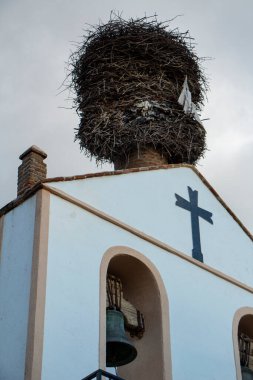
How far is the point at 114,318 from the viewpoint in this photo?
29.9 ft

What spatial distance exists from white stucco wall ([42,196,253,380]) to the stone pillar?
1684mm

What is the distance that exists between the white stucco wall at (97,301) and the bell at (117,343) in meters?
0.41

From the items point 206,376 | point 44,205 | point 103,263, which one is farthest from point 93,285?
point 206,376

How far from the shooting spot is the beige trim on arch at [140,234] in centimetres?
917

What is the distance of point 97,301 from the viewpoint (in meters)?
8.74

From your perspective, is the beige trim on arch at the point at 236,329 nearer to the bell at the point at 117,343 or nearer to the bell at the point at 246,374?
the bell at the point at 246,374

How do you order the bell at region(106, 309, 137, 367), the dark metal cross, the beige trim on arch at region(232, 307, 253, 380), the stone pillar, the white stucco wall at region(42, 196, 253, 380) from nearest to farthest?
the white stucco wall at region(42, 196, 253, 380) → the bell at region(106, 309, 137, 367) → the beige trim on arch at region(232, 307, 253, 380) → the dark metal cross → the stone pillar

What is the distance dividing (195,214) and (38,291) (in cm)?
372

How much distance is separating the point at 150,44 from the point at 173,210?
438cm

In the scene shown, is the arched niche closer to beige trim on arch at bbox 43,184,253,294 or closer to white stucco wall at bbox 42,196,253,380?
white stucco wall at bbox 42,196,253,380

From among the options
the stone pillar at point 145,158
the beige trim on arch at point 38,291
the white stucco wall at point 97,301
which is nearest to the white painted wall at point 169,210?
the white stucco wall at point 97,301

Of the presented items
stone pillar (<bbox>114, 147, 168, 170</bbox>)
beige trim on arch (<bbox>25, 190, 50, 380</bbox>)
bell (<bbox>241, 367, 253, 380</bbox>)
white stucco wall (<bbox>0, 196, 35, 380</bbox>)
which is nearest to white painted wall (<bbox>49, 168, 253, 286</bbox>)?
beige trim on arch (<bbox>25, 190, 50, 380</bbox>)

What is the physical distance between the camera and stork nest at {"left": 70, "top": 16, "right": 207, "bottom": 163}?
13.4m

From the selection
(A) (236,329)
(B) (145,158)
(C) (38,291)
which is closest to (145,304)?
(A) (236,329)
